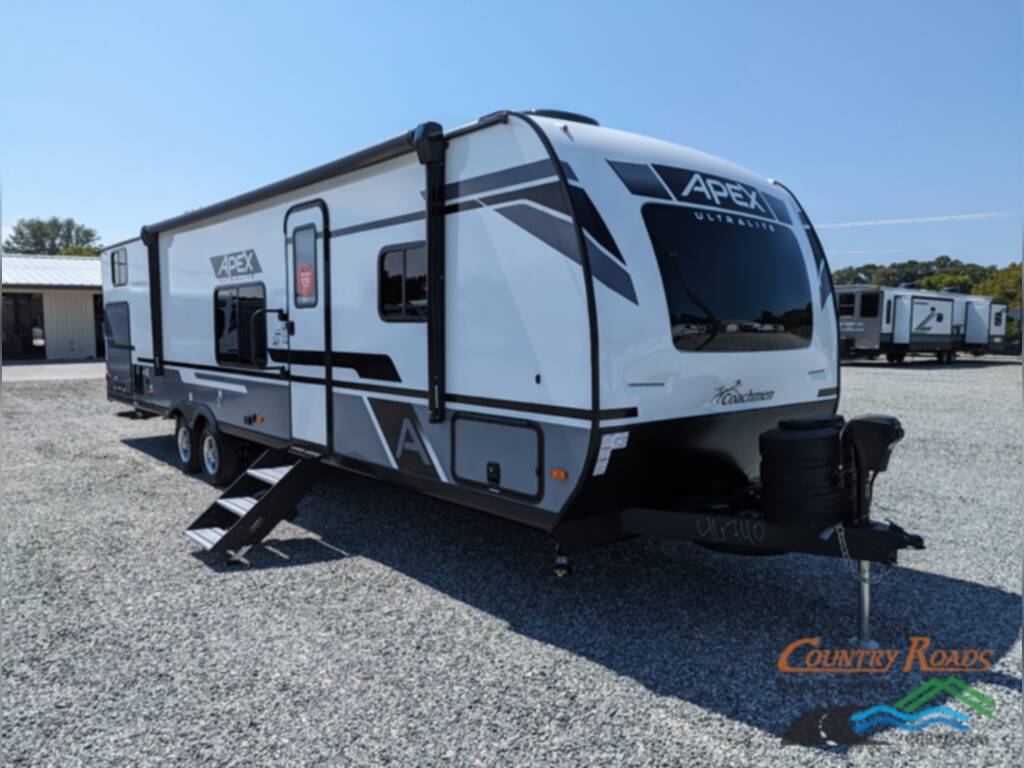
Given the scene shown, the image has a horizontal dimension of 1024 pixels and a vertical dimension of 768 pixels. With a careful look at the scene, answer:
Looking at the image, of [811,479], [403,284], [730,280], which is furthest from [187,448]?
[811,479]

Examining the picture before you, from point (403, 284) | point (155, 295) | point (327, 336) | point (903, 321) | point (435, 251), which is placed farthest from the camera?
point (903, 321)

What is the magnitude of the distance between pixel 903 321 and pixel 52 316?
1083 inches

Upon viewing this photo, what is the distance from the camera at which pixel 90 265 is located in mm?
27203

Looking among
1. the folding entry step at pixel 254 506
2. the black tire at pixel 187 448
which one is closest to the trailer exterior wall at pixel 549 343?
the folding entry step at pixel 254 506

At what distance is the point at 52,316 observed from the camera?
2439 cm

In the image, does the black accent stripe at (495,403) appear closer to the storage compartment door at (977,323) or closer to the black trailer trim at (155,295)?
the black trailer trim at (155,295)

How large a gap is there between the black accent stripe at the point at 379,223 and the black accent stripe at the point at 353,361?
838mm

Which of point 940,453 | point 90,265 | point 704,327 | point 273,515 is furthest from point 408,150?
point 90,265

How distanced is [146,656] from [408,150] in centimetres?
309

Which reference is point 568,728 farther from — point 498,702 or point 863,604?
point 863,604

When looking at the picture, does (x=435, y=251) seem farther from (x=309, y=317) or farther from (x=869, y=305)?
(x=869, y=305)

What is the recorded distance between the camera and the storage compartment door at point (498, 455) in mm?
3955

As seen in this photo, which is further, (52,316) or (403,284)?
(52,316)

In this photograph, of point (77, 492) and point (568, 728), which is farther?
point (77, 492)
